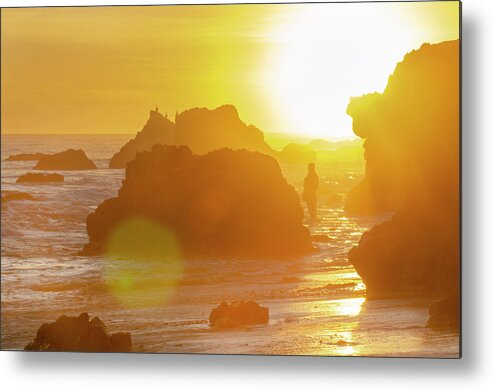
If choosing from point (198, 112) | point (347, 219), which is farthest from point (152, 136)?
point (347, 219)

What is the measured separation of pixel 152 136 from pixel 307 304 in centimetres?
124

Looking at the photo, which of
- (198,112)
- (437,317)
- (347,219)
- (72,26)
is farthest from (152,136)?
(437,317)

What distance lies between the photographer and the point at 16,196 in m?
5.91

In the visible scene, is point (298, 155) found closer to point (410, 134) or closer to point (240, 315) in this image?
point (410, 134)

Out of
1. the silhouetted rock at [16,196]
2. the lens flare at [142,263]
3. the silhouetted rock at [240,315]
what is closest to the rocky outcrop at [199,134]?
the lens flare at [142,263]

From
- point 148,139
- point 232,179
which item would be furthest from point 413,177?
point 148,139

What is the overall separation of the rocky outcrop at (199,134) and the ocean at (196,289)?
0.27 feet

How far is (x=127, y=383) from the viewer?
19.3ft

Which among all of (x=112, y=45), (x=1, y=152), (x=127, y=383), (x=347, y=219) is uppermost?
(x=112, y=45)

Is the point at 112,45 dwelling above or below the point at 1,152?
above

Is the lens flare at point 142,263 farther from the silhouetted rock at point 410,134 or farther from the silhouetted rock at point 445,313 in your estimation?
the silhouetted rock at point 445,313

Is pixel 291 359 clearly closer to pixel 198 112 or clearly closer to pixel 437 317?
pixel 437 317

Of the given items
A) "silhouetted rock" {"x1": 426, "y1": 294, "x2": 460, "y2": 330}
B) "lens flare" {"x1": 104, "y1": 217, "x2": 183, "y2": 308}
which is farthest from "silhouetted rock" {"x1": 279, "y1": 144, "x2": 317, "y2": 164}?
"silhouetted rock" {"x1": 426, "y1": 294, "x2": 460, "y2": 330}

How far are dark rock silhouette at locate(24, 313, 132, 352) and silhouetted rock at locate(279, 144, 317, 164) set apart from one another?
1298mm
